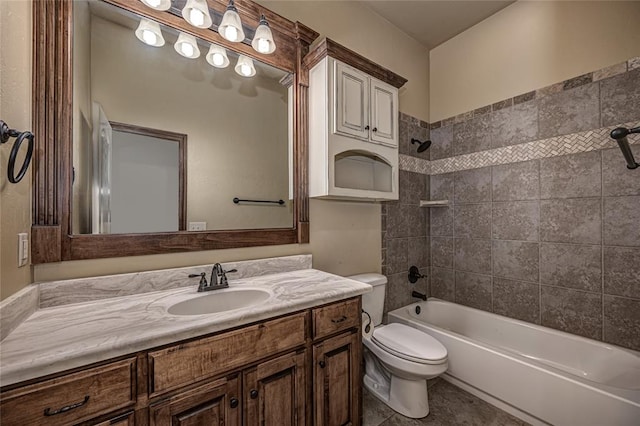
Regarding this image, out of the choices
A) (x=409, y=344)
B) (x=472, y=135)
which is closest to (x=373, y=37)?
(x=472, y=135)

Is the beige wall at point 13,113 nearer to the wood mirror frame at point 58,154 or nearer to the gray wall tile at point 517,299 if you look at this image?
the wood mirror frame at point 58,154

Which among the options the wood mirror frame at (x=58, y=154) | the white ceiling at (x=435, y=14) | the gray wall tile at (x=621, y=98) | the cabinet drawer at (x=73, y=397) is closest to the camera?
the cabinet drawer at (x=73, y=397)

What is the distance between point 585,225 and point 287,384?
2110 mm

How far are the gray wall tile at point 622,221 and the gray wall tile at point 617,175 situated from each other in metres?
0.04

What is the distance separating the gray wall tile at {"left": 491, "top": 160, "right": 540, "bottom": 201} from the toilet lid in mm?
1306

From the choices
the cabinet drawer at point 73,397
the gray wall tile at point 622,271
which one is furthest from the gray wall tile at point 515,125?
the cabinet drawer at point 73,397

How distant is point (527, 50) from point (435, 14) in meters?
0.79

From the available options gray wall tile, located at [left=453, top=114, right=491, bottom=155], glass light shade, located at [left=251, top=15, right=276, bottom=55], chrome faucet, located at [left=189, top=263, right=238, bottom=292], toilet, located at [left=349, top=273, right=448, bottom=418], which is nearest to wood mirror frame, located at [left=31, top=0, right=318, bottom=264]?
chrome faucet, located at [left=189, top=263, right=238, bottom=292]

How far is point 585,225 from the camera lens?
171 cm

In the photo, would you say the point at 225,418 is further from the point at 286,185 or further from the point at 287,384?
the point at 286,185

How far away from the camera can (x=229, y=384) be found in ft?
2.98

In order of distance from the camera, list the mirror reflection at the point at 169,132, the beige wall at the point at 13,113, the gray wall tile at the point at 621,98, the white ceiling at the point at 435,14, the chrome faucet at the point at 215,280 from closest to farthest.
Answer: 1. the beige wall at the point at 13,113
2. the mirror reflection at the point at 169,132
3. the chrome faucet at the point at 215,280
4. the gray wall tile at the point at 621,98
5. the white ceiling at the point at 435,14

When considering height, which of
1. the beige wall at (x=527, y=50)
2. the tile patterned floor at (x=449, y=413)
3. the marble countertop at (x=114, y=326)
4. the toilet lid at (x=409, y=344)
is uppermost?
the beige wall at (x=527, y=50)

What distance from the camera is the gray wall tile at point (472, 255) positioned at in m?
2.20
